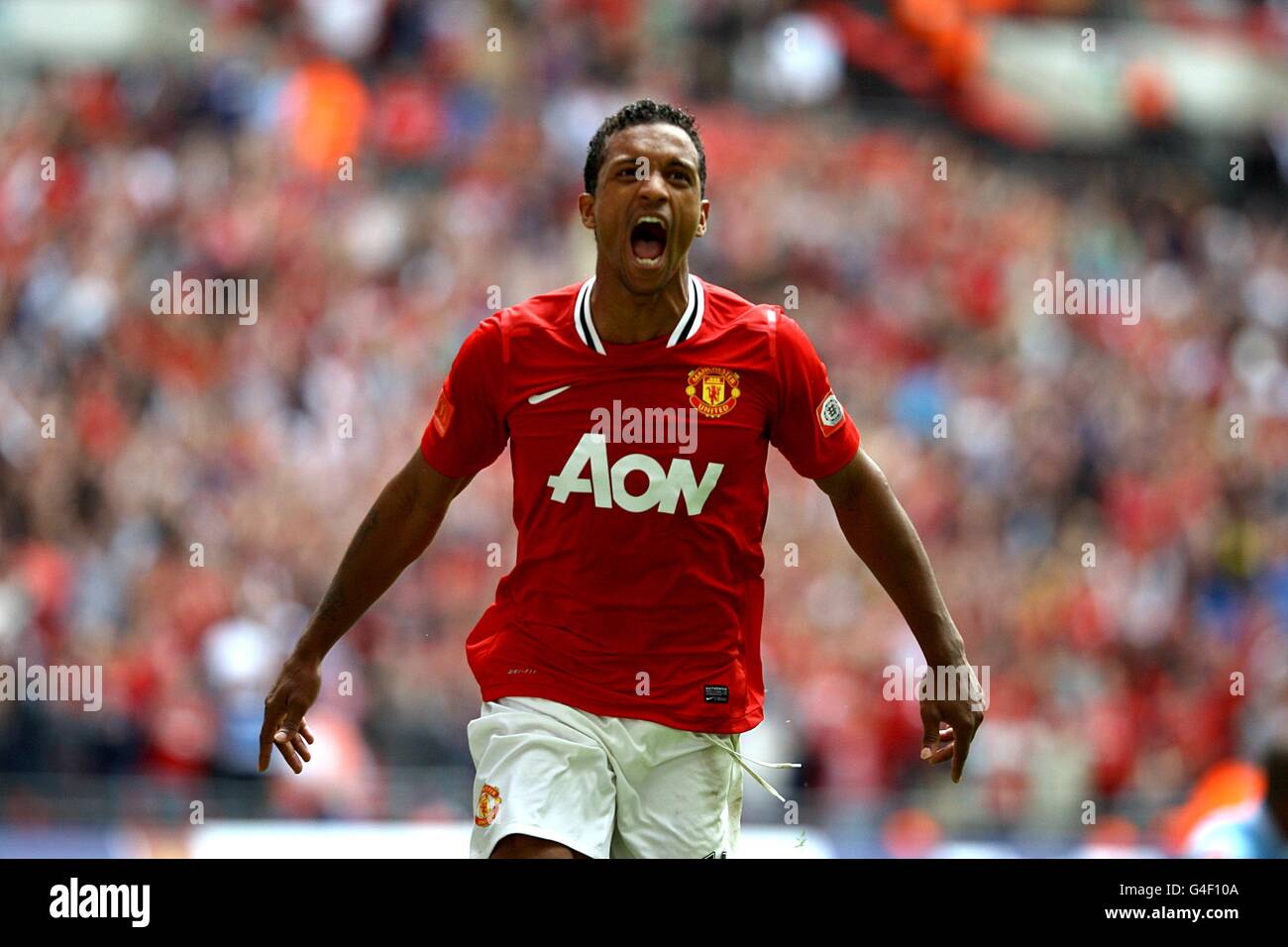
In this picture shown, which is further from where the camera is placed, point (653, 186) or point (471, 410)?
point (471, 410)

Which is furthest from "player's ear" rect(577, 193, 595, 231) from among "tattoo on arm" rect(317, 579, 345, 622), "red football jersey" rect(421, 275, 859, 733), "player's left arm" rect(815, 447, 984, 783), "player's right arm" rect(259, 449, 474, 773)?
"tattoo on arm" rect(317, 579, 345, 622)

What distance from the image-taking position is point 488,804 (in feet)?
14.3

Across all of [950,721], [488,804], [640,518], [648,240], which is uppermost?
[648,240]

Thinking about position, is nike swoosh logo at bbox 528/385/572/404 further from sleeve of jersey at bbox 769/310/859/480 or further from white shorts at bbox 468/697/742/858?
white shorts at bbox 468/697/742/858

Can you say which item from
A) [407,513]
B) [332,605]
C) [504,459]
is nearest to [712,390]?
[407,513]

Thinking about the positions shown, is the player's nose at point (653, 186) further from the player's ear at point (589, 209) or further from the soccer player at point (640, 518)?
the player's ear at point (589, 209)

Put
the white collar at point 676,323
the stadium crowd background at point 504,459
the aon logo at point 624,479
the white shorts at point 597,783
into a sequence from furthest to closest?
the stadium crowd background at point 504,459 → the white collar at point 676,323 → the aon logo at point 624,479 → the white shorts at point 597,783

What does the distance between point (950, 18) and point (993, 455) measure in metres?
4.70

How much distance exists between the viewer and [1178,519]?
1160 centimetres

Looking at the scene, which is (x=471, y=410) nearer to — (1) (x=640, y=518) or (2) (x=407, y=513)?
(2) (x=407, y=513)

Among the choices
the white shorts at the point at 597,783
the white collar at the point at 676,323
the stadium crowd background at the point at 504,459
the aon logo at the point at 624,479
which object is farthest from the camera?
the stadium crowd background at the point at 504,459

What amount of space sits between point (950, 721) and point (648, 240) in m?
1.42

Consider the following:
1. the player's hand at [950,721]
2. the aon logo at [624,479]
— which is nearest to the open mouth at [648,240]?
the aon logo at [624,479]

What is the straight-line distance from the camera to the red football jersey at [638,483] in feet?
14.6
